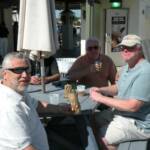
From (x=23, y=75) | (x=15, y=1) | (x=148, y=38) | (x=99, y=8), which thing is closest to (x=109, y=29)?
(x=99, y=8)

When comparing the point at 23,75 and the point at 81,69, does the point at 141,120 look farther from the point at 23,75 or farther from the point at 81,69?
the point at 81,69

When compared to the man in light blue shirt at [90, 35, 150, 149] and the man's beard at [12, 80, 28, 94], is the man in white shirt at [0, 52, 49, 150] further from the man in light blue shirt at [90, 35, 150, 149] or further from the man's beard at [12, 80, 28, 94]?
the man in light blue shirt at [90, 35, 150, 149]

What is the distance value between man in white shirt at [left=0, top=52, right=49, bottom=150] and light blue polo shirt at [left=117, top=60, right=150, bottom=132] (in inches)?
36.2

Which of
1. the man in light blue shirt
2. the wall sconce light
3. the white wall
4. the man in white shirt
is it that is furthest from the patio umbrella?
the white wall

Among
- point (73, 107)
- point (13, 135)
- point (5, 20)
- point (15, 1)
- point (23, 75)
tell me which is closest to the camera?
point (13, 135)

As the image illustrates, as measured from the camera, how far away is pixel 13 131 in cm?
251

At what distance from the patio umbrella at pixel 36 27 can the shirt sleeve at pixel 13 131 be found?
6.33 ft

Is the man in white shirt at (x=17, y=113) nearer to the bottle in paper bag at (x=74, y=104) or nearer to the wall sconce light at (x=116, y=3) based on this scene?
the bottle in paper bag at (x=74, y=104)

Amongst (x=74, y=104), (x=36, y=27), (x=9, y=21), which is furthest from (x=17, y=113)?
(x=9, y=21)

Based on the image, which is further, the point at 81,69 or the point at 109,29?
the point at 109,29

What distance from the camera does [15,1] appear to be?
1995cm

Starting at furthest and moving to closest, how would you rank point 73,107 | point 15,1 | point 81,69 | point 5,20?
point 5,20
point 15,1
point 81,69
point 73,107

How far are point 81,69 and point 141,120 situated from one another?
161 centimetres

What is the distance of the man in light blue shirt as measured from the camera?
3.47m
